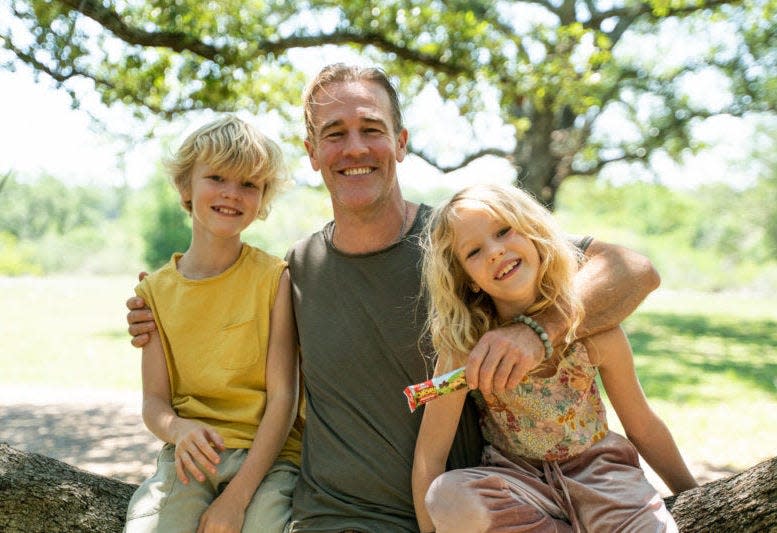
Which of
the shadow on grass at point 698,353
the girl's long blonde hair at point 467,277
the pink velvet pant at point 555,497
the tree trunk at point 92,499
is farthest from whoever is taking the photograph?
the shadow on grass at point 698,353

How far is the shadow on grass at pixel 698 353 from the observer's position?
10.7m

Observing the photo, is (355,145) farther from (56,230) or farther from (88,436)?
(56,230)

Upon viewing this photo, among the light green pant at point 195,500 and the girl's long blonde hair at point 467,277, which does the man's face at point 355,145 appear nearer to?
the girl's long blonde hair at point 467,277

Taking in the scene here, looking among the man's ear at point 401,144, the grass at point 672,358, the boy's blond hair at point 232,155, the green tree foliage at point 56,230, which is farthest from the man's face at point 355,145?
the green tree foliage at point 56,230

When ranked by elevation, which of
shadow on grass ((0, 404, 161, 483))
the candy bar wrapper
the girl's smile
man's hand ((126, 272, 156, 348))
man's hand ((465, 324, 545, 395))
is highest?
the girl's smile

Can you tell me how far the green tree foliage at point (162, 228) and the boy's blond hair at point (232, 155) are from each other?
110ft

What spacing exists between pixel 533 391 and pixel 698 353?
12870mm

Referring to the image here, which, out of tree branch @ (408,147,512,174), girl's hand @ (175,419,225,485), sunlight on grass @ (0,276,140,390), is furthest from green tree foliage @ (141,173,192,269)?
girl's hand @ (175,419,225,485)

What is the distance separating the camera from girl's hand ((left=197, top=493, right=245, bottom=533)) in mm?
2324

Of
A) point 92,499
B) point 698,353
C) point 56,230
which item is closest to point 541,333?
point 92,499

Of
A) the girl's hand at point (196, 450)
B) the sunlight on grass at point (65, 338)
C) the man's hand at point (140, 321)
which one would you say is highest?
the man's hand at point (140, 321)

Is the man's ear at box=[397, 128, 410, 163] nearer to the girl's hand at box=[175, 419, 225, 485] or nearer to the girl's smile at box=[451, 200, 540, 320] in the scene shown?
the girl's smile at box=[451, 200, 540, 320]

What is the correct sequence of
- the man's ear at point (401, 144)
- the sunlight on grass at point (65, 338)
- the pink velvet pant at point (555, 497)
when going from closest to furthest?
1. the pink velvet pant at point (555, 497)
2. the man's ear at point (401, 144)
3. the sunlight on grass at point (65, 338)

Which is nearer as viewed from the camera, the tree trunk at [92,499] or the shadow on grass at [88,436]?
the tree trunk at [92,499]
